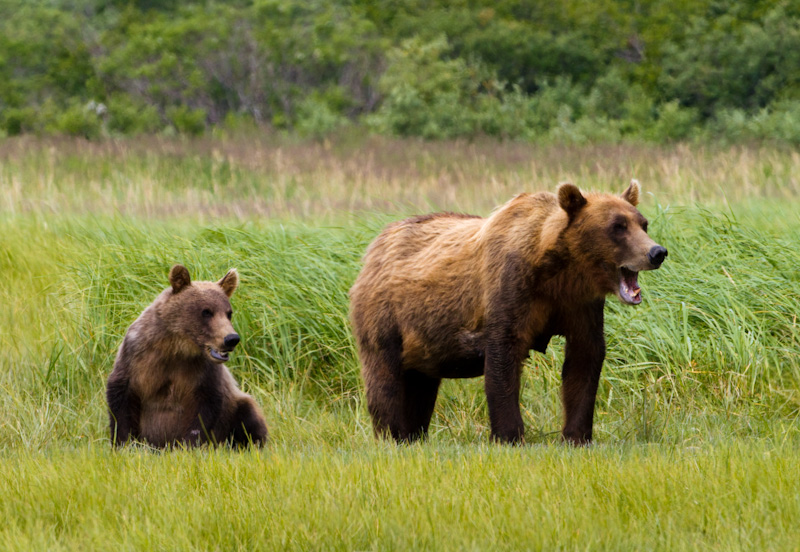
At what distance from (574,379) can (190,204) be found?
7.46 metres

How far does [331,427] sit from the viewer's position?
23.2 feet

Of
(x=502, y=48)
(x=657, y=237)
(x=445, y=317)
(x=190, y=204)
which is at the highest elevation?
(x=445, y=317)

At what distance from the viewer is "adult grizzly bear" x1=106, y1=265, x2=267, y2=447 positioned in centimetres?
607

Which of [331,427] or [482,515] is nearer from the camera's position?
[482,515]

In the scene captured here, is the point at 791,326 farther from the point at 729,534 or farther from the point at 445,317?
the point at 729,534

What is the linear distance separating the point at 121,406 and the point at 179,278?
2.64ft

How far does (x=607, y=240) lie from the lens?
212 inches

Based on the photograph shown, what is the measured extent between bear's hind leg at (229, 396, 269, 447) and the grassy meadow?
1.16 feet

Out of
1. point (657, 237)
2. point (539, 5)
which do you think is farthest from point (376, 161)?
point (539, 5)

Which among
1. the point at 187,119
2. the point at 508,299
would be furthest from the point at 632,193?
the point at 187,119

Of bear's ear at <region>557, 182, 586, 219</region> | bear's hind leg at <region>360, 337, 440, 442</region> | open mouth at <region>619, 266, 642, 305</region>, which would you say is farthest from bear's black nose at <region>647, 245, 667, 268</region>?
bear's hind leg at <region>360, 337, 440, 442</region>

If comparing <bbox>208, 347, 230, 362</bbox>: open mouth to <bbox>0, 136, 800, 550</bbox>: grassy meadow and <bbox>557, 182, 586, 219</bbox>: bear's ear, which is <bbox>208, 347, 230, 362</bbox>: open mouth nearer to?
<bbox>0, 136, 800, 550</bbox>: grassy meadow

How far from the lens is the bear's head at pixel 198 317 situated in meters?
6.02

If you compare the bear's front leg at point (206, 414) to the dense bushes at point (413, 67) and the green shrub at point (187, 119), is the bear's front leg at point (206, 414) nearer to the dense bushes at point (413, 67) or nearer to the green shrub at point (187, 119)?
the dense bushes at point (413, 67)
